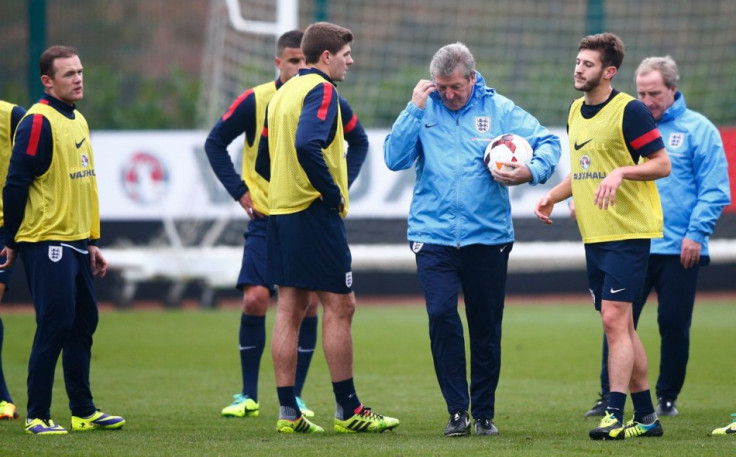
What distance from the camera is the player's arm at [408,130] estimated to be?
6.23 meters

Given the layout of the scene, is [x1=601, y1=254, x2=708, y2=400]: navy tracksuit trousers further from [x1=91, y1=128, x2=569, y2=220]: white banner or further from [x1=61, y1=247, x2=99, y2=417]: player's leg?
[x1=91, y1=128, x2=569, y2=220]: white banner

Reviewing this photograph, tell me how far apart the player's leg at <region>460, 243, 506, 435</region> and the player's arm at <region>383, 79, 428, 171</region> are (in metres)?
0.61

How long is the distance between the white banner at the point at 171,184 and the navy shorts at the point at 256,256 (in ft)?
26.9

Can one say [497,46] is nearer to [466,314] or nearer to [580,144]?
[580,144]

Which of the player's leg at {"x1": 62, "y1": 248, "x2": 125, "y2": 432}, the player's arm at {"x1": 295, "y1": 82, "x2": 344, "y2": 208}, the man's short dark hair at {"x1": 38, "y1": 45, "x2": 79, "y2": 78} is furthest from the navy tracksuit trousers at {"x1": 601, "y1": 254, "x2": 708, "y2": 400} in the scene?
the man's short dark hair at {"x1": 38, "y1": 45, "x2": 79, "y2": 78}

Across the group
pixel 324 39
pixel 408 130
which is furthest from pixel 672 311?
pixel 324 39

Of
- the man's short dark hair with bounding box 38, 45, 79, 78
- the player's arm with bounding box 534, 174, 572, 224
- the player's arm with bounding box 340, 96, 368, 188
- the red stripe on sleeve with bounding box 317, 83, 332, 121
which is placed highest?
the man's short dark hair with bounding box 38, 45, 79, 78

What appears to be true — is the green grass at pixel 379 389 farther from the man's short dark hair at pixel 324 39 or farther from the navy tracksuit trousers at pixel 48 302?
the man's short dark hair at pixel 324 39

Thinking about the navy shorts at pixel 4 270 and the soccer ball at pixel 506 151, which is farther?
the navy shorts at pixel 4 270

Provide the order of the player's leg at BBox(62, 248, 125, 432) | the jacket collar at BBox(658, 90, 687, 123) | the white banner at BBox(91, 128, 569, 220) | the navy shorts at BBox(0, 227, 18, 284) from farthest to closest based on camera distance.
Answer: the white banner at BBox(91, 128, 569, 220) < the jacket collar at BBox(658, 90, 687, 123) < the navy shorts at BBox(0, 227, 18, 284) < the player's leg at BBox(62, 248, 125, 432)

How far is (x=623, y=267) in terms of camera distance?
6.09 meters

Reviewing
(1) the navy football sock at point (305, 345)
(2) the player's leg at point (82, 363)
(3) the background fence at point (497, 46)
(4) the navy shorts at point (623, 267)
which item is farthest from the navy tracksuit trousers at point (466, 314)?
(3) the background fence at point (497, 46)

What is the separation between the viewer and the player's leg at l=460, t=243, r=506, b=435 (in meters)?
6.25

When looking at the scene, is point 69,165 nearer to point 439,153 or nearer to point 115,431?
point 115,431
